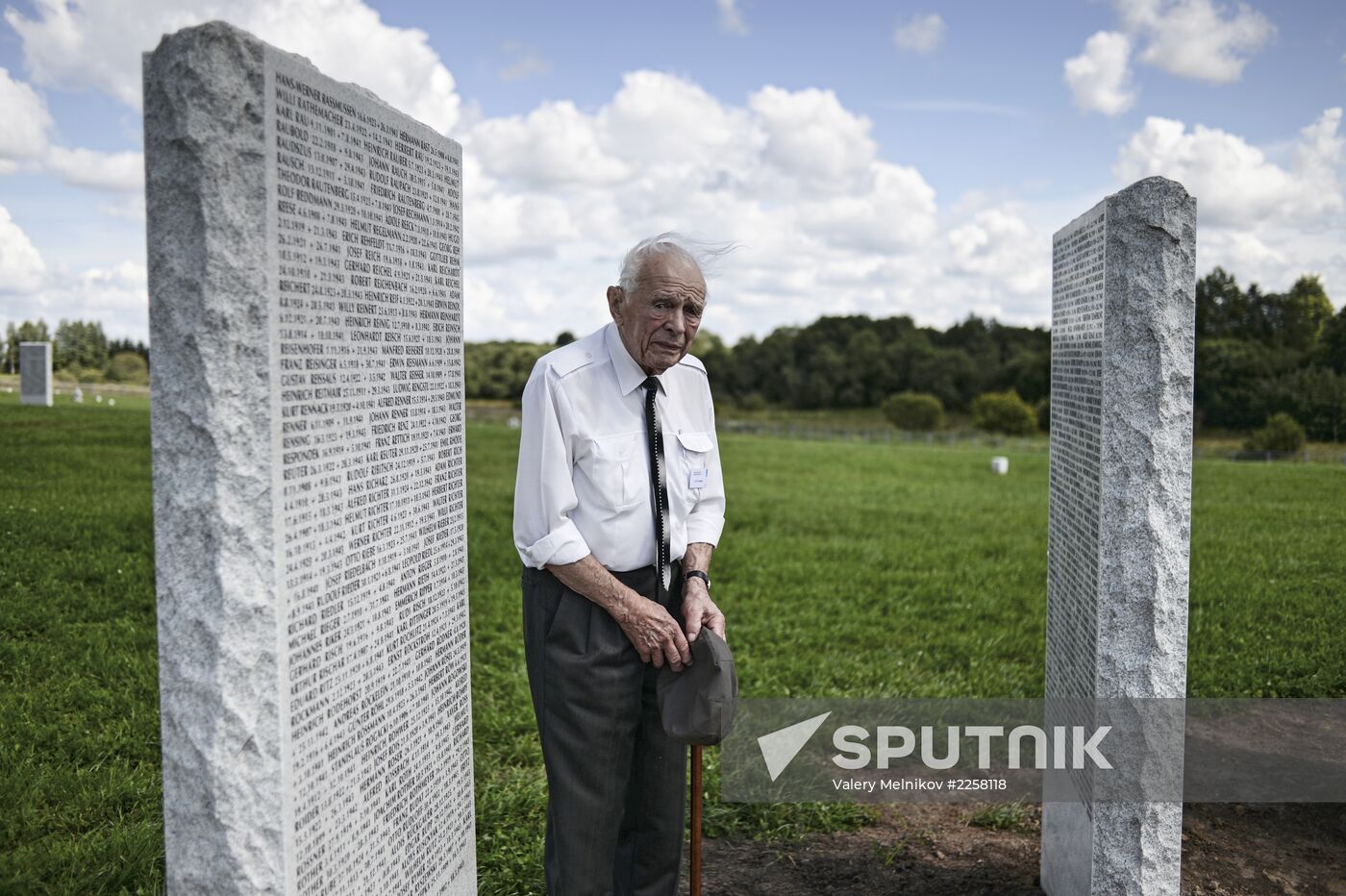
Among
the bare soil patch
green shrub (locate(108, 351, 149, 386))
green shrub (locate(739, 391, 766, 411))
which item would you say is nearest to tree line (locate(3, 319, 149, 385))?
green shrub (locate(108, 351, 149, 386))

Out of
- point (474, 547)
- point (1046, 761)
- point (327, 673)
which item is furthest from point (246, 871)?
point (474, 547)

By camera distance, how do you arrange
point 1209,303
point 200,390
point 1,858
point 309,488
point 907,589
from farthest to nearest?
point 1209,303
point 907,589
point 1,858
point 309,488
point 200,390

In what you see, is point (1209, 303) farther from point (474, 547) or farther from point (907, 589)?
point (474, 547)

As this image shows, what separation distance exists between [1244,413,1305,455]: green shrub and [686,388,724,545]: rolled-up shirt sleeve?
15.7m

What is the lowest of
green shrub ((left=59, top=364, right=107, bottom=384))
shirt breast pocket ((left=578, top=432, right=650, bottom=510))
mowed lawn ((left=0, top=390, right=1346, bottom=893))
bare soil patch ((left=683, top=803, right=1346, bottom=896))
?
bare soil patch ((left=683, top=803, right=1346, bottom=896))

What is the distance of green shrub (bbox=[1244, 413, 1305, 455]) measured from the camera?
53.6 feet

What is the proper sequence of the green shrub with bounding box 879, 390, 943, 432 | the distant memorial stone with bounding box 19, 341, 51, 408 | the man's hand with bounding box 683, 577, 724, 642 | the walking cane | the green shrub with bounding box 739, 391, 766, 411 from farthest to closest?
1. the green shrub with bounding box 739, 391, 766, 411
2. the green shrub with bounding box 879, 390, 943, 432
3. the distant memorial stone with bounding box 19, 341, 51, 408
4. the walking cane
5. the man's hand with bounding box 683, 577, 724, 642

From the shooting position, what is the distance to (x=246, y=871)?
239 cm

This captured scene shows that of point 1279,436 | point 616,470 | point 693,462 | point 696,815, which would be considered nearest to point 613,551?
point 616,470

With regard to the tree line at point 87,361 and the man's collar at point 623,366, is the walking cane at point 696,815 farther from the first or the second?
the tree line at point 87,361

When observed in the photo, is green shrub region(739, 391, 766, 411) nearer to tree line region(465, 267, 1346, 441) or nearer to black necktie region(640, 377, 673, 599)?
tree line region(465, 267, 1346, 441)

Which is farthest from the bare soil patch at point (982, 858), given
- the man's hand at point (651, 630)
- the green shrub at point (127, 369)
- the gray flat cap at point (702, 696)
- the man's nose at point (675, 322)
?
the green shrub at point (127, 369)

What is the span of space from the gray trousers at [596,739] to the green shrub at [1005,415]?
140 ft

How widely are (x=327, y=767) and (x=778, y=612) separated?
20.9ft
